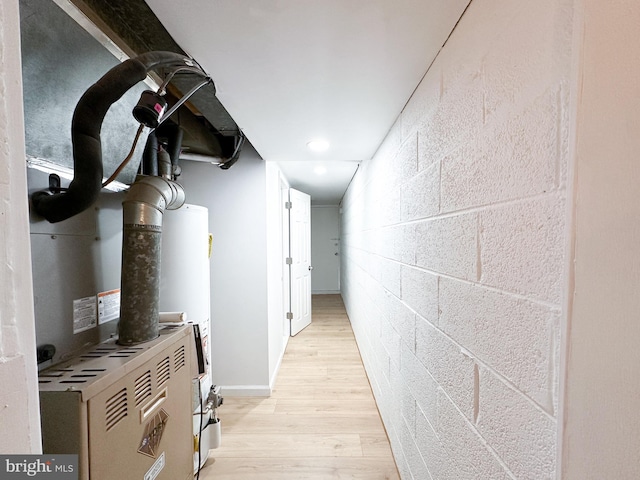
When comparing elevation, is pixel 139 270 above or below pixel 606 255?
A: below

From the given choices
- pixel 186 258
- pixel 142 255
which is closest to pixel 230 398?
pixel 186 258

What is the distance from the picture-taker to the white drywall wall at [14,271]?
385 millimetres

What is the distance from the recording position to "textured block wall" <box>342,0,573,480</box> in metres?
0.50

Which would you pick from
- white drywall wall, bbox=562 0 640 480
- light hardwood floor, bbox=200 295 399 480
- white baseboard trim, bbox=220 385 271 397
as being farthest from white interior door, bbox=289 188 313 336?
white drywall wall, bbox=562 0 640 480

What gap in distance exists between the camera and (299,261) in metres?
3.97

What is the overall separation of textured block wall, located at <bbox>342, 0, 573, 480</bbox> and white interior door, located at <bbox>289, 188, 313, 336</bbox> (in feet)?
8.28

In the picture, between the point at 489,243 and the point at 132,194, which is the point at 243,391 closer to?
the point at 132,194

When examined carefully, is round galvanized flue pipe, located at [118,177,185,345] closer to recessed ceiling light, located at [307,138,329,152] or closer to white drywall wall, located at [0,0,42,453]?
white drywall wall, located at [0,0,42,453]

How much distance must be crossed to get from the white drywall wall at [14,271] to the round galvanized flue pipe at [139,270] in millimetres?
534

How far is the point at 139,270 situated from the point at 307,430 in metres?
1.69

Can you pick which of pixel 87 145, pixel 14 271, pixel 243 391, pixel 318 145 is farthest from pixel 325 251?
pixel 14 271

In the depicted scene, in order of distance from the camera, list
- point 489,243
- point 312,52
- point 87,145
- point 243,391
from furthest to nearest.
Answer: point 243,391 < point 312,52 < point 87,145 < point 489,243

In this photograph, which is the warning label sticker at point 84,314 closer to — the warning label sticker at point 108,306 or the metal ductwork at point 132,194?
the warning label sticker at point 108,306

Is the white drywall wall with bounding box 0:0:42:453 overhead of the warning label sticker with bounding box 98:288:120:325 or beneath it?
overhead
